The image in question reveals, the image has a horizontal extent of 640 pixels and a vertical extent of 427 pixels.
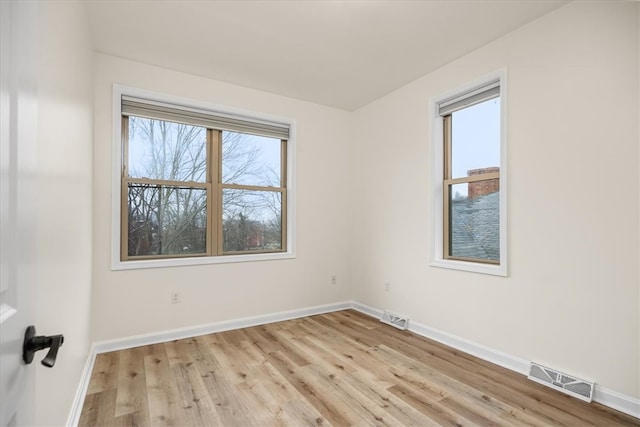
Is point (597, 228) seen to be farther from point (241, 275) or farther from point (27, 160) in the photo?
point (241, 275)

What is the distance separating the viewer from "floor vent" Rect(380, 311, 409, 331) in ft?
11.1

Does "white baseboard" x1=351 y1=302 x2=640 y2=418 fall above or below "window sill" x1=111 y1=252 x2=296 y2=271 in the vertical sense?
below

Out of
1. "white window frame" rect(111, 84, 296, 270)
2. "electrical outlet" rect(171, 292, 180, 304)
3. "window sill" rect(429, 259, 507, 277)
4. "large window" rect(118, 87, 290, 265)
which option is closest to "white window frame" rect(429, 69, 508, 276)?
"window sill" rect(429, 259, 507, 277)

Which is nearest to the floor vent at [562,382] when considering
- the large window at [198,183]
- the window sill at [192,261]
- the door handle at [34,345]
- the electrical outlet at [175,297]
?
the window sill at [192,261]

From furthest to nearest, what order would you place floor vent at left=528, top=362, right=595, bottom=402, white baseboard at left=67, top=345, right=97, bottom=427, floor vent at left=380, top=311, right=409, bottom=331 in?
floor vent at left=380, top=311, right=409, bottom=331 → floor vent at left=528, top=362, right=595, bottom=402 → white baseboard at left=67, top=345, right=97, bottom=427

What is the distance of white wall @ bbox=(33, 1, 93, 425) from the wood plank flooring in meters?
0.44

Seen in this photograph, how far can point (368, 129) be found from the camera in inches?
161

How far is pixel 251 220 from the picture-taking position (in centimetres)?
374

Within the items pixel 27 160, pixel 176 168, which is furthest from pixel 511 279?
pixel 176 168

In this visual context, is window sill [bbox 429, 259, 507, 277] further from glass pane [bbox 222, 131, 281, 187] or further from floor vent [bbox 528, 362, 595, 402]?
glass pane [bbox 222, 131, 281, 187]

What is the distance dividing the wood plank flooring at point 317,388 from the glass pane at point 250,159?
1.78m

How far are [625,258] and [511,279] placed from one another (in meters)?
0.72

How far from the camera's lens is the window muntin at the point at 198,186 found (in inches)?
121

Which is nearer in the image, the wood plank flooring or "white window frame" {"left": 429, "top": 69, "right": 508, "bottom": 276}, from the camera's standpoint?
the wood plank flooring
